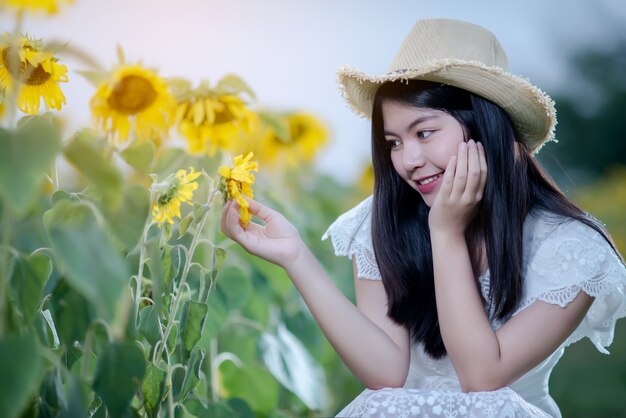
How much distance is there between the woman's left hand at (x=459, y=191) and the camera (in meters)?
1.76

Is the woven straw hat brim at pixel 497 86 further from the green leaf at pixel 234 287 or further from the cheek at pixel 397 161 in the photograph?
the green leaf at pixel 234 287

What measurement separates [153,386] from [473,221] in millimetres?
836

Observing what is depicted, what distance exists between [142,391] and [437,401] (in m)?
0.57

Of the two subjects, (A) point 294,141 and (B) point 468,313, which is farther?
(A) point 294,141

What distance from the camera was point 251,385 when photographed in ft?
7.14

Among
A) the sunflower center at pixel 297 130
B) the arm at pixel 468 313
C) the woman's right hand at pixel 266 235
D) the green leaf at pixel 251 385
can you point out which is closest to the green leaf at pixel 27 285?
the woman's right hand at pixel 266 235

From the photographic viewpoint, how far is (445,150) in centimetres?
181

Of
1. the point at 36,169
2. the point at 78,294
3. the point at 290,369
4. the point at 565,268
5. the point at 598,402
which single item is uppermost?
the point at 36,169

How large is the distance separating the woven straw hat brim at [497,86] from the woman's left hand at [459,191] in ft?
0.40

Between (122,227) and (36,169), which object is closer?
(36,169)

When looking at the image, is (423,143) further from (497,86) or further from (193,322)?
(193,322)

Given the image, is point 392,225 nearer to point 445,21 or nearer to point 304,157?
point 445,21

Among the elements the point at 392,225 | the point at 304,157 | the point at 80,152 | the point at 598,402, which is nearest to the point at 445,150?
the point at 392,225

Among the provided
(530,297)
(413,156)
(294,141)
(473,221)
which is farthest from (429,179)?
(294,141)
